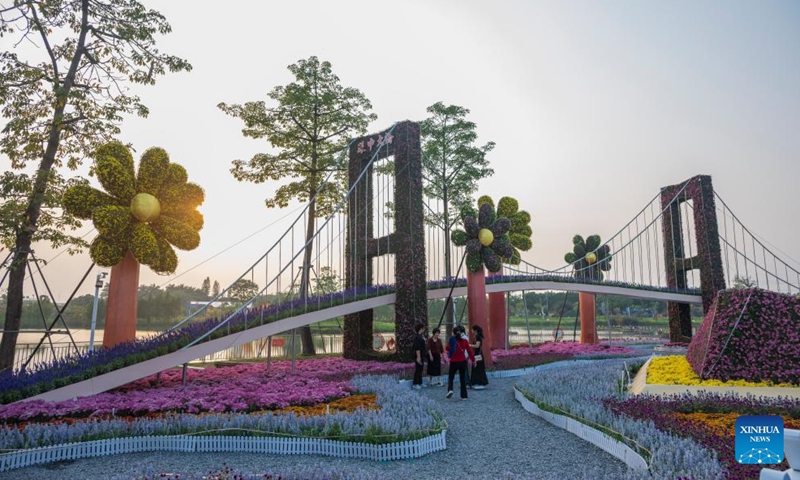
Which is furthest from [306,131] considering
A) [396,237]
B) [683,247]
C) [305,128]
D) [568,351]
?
[683,247]

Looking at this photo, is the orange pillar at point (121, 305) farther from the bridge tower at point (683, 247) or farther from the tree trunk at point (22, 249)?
the bridge tower at point (683, 247)

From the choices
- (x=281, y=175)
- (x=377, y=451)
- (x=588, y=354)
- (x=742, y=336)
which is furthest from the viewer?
(x=281, y=175)

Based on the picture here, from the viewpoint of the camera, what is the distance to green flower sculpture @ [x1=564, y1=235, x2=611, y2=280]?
102 ft

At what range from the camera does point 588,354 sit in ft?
64.8

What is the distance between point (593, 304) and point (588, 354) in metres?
9.39

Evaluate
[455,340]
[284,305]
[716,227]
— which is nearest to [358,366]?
[284,305]

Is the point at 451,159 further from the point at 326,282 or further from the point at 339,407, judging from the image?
the point at 339,407

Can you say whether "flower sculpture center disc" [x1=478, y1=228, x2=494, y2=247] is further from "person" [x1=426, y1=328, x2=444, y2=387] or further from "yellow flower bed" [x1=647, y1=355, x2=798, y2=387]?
"yellow flower bed" [x1=647, y1=355, x2=798, y2=387]

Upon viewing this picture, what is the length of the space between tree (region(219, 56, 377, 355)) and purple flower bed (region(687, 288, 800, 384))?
16.2 m

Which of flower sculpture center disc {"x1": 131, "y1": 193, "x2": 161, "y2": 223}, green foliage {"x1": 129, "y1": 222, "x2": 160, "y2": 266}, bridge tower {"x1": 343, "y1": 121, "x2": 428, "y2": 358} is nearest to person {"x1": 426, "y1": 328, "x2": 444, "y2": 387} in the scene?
bridge tower {"x1": 343, "y1": 121, "x2": 428, "y2": 358}

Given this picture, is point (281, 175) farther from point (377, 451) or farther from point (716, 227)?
point (716, 227)

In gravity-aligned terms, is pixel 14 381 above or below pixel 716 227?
below

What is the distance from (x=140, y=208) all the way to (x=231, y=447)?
8.25 meters

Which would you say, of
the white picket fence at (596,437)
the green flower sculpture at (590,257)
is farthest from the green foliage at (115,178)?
the green flower sculpture at (590,257)
